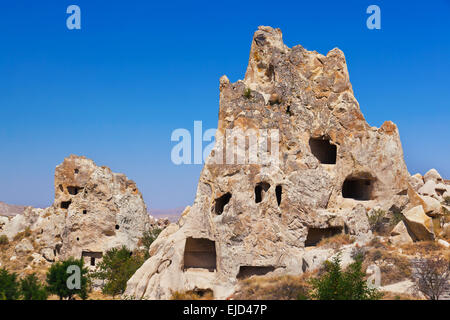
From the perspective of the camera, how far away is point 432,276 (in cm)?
1903

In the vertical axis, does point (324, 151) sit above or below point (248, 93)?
below

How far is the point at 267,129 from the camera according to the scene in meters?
27.0

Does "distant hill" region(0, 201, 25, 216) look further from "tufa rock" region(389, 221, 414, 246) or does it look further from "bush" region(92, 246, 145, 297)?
"tufa rock" region(389, 221, 414, 246)

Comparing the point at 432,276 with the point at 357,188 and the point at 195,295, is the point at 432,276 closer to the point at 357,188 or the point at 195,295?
the point at 357,188

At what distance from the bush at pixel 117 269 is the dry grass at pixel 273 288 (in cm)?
788

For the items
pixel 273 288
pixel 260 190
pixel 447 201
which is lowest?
pixel 273 288

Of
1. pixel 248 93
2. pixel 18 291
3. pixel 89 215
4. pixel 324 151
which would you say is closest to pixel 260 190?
pixel 324 151

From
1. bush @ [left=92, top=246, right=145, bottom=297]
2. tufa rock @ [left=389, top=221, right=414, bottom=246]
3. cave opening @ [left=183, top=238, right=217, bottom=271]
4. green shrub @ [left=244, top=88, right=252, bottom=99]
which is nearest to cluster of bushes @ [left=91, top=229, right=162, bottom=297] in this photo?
bush @ [left=92, top=246, right=145, bottom=297]

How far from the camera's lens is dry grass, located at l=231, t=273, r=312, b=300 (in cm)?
1942

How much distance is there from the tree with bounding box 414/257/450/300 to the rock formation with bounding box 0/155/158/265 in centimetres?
2167

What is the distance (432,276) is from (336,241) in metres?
6.17

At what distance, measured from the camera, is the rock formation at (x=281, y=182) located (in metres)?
24.8
